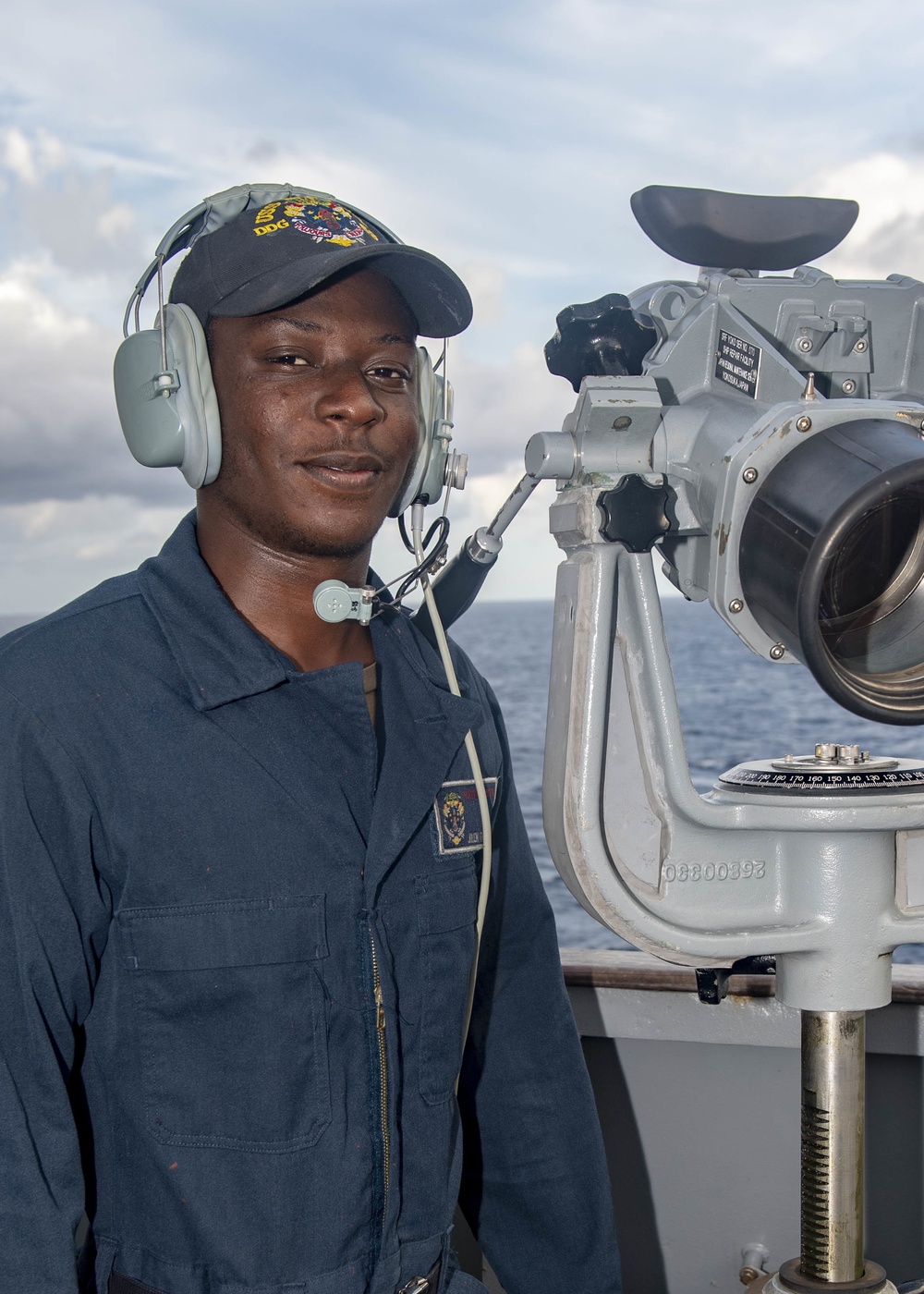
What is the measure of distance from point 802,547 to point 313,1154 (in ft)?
2.75

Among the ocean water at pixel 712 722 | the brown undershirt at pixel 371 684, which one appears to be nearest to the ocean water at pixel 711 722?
the ocean water at pixel 712 722

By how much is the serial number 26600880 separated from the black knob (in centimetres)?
52

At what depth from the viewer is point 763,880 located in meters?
1.39

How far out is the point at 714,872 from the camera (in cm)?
138

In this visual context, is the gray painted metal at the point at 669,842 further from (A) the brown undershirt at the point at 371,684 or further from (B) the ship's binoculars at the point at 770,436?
(A) the brown undershirt at the point at 371,684

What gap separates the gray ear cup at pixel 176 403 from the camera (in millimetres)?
1541

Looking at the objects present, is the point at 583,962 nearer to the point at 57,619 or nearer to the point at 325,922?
the point at 325,922

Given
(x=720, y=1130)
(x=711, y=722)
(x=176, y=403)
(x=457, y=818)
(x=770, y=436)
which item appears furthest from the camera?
(x=711, y=722)

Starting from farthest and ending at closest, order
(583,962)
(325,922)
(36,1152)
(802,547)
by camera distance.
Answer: (583,962) < (325,922) < (36,1152) < (802,547)

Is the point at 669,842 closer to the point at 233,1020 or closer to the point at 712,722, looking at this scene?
the point at 233,1020

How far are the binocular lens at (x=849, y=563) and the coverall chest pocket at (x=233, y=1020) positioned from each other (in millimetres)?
622

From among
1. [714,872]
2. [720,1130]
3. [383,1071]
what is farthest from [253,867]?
[720,1130]

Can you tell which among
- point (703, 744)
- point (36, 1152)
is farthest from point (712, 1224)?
point (703, 744)

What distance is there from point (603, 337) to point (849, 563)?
348mm
